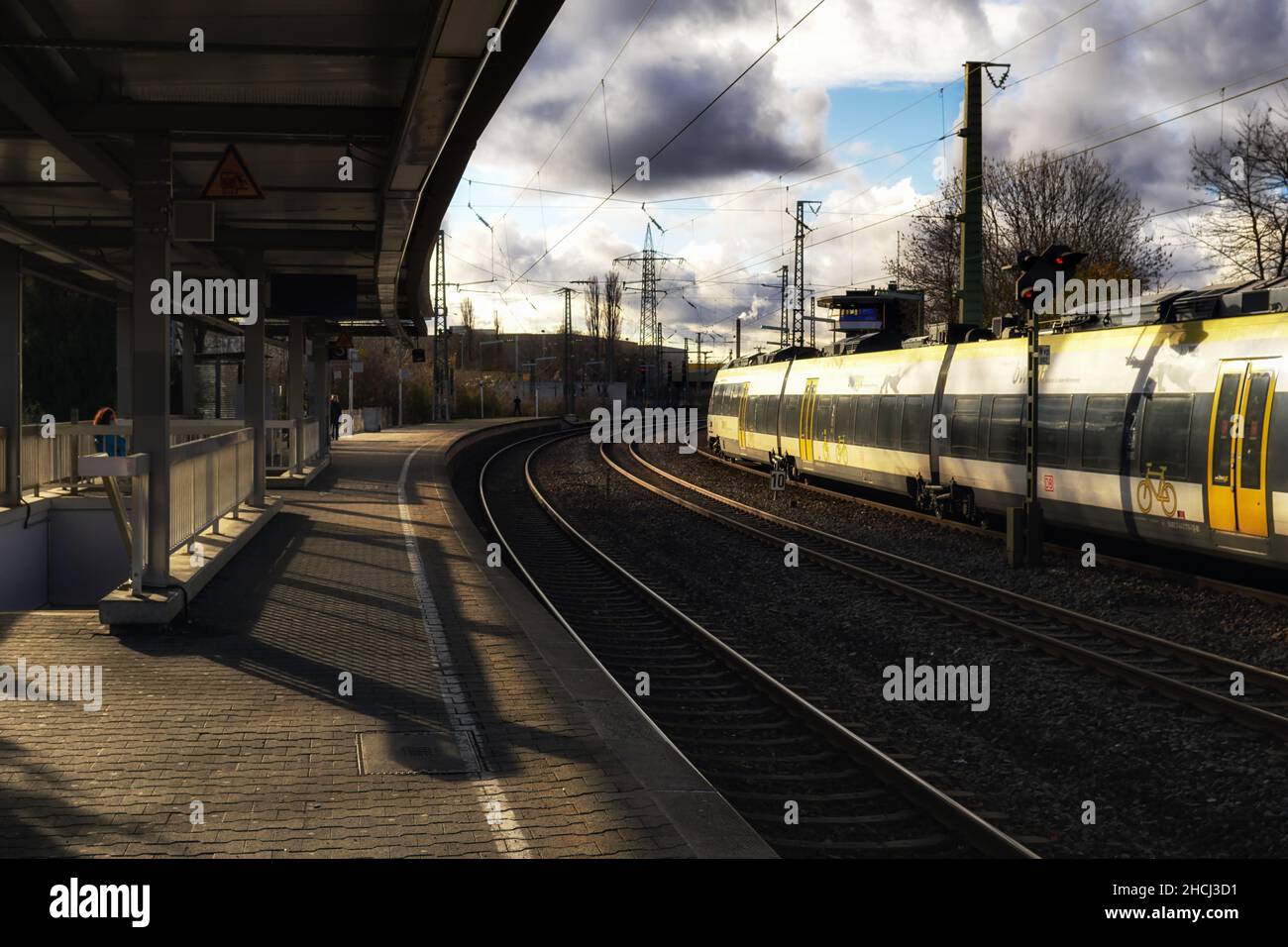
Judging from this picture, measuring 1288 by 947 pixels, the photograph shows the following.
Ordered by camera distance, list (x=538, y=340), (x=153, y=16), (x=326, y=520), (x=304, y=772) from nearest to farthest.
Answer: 1. (x=304, y=772)
2. (x=153, y=16)
3. (x=326, y=520)
4. (x=538, y=340)

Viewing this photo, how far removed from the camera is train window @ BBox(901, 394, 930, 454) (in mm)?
20281

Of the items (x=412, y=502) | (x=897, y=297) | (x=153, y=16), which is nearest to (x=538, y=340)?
(x=897, y=297)

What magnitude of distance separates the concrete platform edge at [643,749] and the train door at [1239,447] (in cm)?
663

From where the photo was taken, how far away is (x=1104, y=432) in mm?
14703

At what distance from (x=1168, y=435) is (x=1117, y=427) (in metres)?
1.13

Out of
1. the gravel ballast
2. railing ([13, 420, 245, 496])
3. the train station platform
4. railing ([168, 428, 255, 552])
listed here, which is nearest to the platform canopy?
railing ([168, 428, 255, 552])

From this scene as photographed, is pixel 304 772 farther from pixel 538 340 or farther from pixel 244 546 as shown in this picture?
pixel 538 340

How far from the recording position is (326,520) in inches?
729

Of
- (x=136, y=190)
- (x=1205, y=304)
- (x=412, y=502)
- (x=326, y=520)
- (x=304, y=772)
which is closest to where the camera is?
(x=304, y=772)

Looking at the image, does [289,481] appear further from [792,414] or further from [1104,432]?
[1104,432]

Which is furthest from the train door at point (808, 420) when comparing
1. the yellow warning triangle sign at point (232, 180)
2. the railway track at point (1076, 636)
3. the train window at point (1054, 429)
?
the yellow warning triangle sign at point (232, 180)

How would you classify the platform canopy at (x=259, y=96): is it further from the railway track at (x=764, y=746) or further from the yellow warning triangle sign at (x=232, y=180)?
the railway track at (x=764, y=746)
